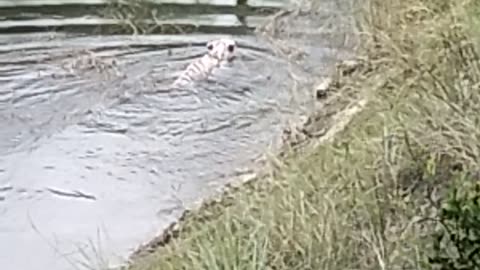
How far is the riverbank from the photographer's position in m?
4.09

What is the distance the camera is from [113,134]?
614cm

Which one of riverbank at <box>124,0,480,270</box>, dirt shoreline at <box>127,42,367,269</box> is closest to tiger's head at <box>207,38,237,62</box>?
dirt shoreline at <box>127,42,367,269</box>

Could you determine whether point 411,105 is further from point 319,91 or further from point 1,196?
point 1,196

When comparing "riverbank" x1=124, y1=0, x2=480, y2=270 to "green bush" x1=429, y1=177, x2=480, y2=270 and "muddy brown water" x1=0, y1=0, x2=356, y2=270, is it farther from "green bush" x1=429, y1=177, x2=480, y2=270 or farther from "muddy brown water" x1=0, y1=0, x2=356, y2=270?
"muddy brown water" x1=0, y1=0, x2=356, y2=270

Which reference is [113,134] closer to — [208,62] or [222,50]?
[208,62]

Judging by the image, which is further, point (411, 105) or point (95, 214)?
point (95, 214)

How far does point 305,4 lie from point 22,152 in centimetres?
193

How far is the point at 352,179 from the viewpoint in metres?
4.50

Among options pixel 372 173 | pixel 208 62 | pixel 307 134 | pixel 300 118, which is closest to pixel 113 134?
pixel 208 62

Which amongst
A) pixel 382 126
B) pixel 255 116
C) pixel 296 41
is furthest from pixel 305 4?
pixel 382 126

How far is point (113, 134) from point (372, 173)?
6.49 feet

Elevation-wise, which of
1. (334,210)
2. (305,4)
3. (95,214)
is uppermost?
(305,4)

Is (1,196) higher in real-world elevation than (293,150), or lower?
lower

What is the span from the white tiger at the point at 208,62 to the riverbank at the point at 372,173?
48.8 inches
